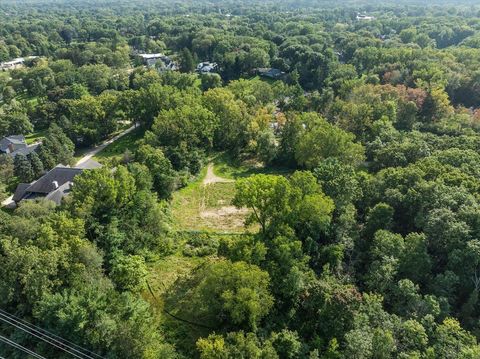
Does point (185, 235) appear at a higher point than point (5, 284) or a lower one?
lower

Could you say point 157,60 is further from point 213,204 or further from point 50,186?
point 213,204

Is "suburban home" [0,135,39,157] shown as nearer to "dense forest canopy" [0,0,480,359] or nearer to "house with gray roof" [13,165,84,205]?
"dense forest canopy" [0,0,480,359]

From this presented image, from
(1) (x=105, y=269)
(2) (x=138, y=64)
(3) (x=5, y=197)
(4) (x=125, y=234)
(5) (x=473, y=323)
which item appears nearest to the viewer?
(5) (x=473, y=323)

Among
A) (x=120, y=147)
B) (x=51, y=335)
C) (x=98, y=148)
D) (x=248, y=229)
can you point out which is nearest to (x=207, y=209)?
(x=248, y=229)

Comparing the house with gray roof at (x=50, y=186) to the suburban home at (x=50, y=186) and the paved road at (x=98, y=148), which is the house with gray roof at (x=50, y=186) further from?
the paved road at (x=98, y=148)

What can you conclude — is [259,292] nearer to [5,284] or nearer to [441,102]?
[5,284]

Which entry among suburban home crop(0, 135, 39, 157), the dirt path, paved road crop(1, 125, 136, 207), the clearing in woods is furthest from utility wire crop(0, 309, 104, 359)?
suburban home crop(0, 135, 39, 157)

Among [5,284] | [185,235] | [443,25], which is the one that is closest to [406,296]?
[185,235]
